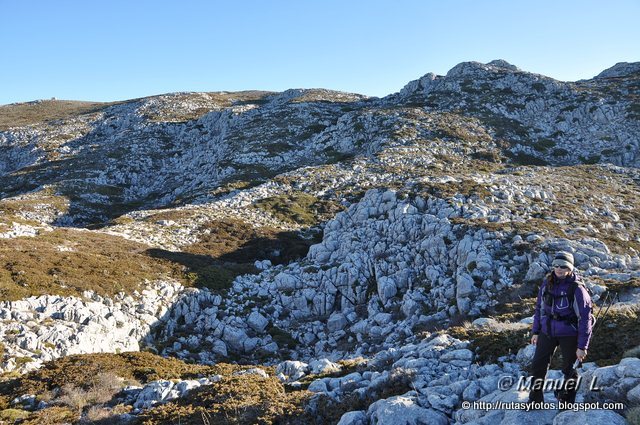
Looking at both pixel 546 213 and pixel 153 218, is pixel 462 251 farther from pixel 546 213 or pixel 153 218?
pixel 153 218

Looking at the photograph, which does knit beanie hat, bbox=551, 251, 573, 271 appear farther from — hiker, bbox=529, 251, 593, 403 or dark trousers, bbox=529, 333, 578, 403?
dark trousers, bbox=529, 333, 578, 403

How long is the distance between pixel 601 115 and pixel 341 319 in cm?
6688

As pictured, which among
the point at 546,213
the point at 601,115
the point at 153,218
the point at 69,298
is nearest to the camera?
the point at 69,298

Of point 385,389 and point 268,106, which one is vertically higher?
point 268,106

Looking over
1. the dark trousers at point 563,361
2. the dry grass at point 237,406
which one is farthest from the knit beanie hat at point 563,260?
the dry grass at point 237,406

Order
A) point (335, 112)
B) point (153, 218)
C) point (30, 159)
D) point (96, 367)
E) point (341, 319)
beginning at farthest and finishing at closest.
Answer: point (335, 112), point (30, 159), point (153, 218), point (341, 319), point (96, 367)

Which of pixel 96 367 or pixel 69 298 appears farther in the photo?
pixel 69 298

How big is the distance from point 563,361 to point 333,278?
63.1ft

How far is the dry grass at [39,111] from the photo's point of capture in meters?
109

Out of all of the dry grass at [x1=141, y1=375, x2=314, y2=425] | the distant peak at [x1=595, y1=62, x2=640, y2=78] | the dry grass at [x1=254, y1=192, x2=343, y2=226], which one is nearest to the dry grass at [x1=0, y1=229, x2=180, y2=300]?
the dry grass at [x1=141, y1=375, x2=314, y2=425]

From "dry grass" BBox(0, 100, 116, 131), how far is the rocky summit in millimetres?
52080

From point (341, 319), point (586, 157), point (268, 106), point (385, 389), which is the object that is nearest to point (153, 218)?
point (341, 319)

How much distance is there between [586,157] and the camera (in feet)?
183

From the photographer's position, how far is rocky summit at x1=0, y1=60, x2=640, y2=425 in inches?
416
